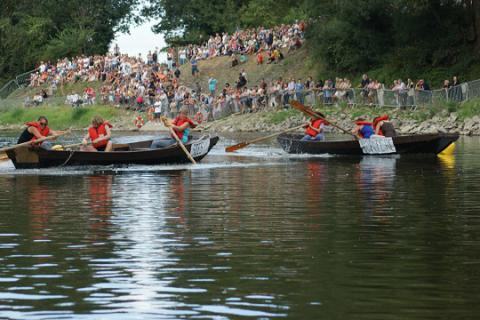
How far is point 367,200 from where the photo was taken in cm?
2231

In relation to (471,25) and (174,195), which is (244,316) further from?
(471,25)

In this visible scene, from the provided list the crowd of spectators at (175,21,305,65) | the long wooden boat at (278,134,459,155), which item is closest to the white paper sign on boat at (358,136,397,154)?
the long wooden boat at (278,134,459,155)

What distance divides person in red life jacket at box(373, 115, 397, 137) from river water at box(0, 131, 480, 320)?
25.1 ft

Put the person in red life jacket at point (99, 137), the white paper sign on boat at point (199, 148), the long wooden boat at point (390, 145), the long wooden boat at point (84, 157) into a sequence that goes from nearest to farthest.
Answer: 1. the long wooden boat at point (84, 157)
2. the person in red life jacket at point (99, 137)
3. the white paper sign on boat at point (199, 148)
4. the long wooden boat at point (390, 145)

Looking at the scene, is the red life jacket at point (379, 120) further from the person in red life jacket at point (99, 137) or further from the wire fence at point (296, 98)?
the wire fence at point (296, 98)

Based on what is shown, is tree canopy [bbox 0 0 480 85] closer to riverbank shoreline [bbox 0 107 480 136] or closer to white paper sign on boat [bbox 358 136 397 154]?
riverbank shoreline [bbox 0 107 480 136]

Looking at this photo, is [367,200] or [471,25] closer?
[367,200]

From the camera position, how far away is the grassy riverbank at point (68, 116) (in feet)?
230

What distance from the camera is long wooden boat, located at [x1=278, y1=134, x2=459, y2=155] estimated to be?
35375 mm

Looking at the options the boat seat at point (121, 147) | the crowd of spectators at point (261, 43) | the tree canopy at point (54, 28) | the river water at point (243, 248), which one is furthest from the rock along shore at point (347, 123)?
the tree canopy at point (54, 28)

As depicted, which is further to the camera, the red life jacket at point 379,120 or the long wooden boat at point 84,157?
the red life jacket at point 379,120

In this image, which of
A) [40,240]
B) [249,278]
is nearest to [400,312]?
[249,278]

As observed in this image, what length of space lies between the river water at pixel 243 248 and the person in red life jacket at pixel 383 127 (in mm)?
7649

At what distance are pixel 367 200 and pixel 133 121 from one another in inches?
1845
